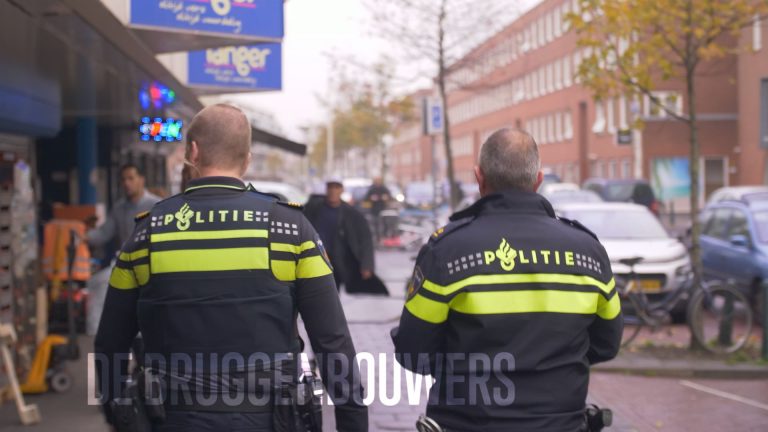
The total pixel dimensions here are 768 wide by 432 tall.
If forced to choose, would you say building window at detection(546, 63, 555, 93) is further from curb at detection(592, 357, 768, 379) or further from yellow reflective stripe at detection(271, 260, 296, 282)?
yellow reflective stripe at detection(271, 260, 296, 282)

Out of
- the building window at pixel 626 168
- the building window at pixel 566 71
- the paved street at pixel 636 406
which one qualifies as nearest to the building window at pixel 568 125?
the building window at pixel 566 71

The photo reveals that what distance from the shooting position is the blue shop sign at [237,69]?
16922 mm

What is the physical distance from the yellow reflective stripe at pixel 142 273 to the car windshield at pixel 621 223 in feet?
37.5

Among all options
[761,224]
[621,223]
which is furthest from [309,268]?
[621,223]

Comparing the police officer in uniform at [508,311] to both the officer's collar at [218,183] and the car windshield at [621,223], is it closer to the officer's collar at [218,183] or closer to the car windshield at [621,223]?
the officer's collar at [218,183]

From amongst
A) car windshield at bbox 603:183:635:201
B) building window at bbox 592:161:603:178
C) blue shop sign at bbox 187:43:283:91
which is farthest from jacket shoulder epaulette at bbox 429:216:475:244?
building window at bbox 592:161:603:178

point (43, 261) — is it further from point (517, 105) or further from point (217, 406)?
point (517, 105)

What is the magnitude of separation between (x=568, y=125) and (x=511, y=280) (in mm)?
62560

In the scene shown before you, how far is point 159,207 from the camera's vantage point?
3.31m

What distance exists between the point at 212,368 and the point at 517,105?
2953 inches

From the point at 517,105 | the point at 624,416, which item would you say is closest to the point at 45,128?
the point at 624,416

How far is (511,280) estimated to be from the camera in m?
3.26

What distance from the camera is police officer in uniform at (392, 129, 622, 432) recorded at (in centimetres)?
321

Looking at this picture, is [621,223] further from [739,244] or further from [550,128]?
[550,128]
